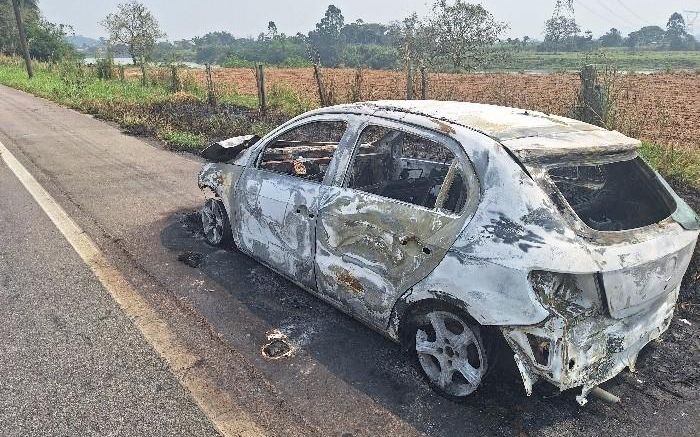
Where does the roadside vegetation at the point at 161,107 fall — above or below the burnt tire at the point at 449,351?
above

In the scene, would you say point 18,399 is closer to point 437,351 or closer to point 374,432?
point 374,432

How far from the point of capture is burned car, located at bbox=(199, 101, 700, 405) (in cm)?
256

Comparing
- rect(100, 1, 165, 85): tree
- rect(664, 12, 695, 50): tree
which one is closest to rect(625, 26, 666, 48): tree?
rect(664, 12, 695, 50): tree

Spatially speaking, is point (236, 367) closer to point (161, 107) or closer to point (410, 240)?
point (410, 240)

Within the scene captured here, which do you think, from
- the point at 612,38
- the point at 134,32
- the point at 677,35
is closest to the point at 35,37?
the point at 134,32

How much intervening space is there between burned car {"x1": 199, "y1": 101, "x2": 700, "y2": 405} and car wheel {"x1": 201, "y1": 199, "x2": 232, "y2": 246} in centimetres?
117

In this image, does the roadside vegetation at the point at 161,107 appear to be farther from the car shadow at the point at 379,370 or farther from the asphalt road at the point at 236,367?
the car shadow at the point at 379,370

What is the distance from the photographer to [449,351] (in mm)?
3033

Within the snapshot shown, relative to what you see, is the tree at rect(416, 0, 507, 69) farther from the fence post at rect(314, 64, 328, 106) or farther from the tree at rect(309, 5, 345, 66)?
the tree at rect(309, 5, 345, 66)

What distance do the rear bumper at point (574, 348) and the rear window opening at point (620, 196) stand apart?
668 mm

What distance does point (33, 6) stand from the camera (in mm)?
68250

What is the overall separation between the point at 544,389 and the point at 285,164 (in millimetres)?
2866

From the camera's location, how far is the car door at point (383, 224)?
2.94 metres

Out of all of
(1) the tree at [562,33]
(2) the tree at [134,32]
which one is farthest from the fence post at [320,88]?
(1) the tree at [562,33]
